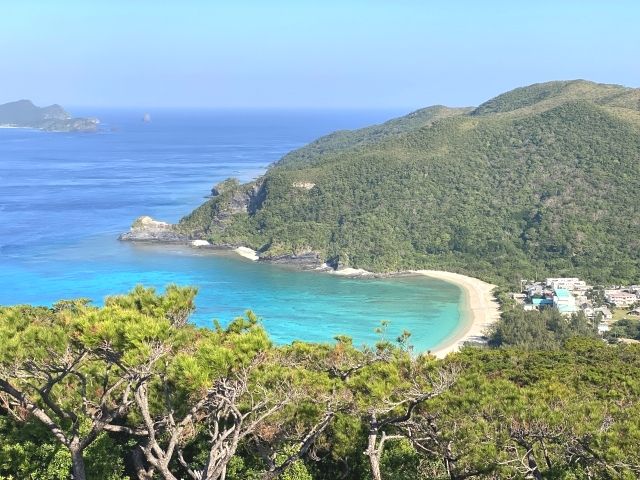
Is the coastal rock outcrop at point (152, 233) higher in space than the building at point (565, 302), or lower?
higher

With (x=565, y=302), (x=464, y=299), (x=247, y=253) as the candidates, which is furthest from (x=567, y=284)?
(x=247, y=253)

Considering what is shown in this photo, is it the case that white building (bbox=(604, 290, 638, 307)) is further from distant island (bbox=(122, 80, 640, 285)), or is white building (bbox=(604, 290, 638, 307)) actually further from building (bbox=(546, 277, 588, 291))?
distant island (bbox=(122, 80, 640, 285))

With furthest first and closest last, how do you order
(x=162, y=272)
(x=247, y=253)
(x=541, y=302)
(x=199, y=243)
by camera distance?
1. (x=199, y=243)
2. (x=247, y=253)
3. (x=162, y=272)
4. (x=541, y=302)

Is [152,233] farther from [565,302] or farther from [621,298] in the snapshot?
[621,298]

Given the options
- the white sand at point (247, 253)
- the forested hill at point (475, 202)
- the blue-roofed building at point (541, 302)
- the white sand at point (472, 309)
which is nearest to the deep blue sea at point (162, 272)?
the white sand at point (472, 309)

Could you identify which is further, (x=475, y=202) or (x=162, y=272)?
(x=475, y=202)

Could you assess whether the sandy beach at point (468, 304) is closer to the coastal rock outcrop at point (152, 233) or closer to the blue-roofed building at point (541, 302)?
the blue-roofed building at point (541, 302)

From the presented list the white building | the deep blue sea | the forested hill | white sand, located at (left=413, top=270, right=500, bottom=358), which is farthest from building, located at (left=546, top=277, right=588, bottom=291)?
the deep blue sea
